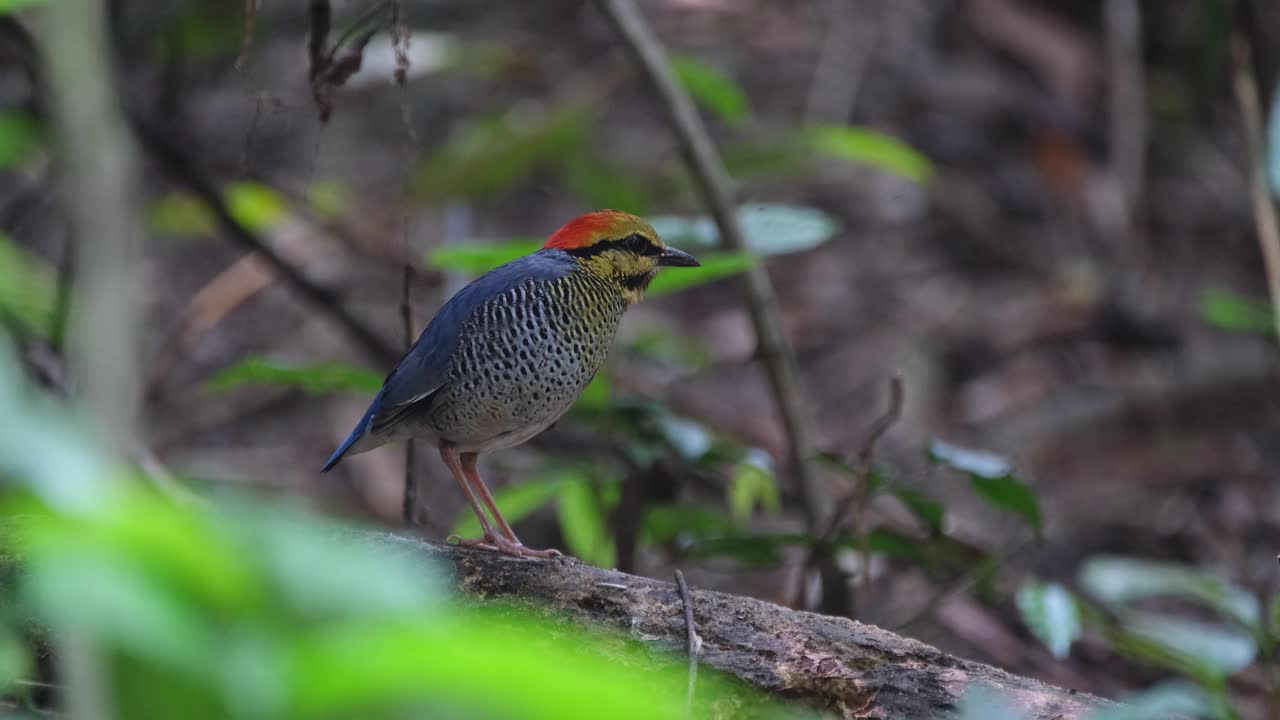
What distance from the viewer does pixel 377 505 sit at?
6.96 meters

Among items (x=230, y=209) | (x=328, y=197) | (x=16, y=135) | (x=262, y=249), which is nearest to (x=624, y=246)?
(x=262, y=249)

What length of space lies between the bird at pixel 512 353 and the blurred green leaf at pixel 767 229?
70 centimetres

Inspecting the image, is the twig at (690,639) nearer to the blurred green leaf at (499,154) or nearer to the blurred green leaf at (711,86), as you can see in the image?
the blurred green leaf at (711,86)

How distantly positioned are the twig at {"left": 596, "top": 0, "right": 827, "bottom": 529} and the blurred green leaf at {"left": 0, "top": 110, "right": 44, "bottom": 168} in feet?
8.66

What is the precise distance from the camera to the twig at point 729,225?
4781mm

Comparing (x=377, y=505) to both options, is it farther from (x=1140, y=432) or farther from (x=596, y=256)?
(x=1140, y=432)

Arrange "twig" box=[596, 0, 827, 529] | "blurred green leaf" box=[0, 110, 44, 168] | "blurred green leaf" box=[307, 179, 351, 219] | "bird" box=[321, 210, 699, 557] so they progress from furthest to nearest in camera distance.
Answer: "blurred green leaf" box=[307, 179, 351, 219] < "blurred green leaf" box=[0, 110, 44, 168] < "twig" box=[596, 0, 827, 529] < "bird" box=[321, 210, 699, 557]

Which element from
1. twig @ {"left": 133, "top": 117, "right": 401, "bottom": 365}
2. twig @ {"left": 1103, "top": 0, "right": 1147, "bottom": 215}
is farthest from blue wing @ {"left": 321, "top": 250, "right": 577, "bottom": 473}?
twig @ {"left": 1103, "top": 0, "right": 1147, "bottom": 215}

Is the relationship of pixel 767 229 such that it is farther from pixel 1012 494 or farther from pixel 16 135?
pixel 16 135

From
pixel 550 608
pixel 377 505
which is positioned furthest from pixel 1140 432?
pixel 550 608

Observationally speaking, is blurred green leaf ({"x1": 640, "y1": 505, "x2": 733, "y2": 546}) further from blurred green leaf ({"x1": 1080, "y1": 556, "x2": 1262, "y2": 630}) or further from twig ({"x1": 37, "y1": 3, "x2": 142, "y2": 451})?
twig ({"x1": 37, "y1": 3, "x2": 142, "y2": 451})

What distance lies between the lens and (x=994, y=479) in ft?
12.8

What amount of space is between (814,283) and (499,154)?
9.31ft

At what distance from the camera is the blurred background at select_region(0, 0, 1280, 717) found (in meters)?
4.41
